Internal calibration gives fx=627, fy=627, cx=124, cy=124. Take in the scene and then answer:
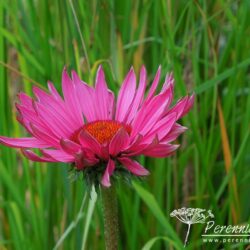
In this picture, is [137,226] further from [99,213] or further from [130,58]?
[130,58]

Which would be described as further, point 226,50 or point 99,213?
point 226,50

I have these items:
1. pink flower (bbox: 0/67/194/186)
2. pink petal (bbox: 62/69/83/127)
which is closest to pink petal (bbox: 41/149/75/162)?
pink flower (bbox: 0/67/194/186)

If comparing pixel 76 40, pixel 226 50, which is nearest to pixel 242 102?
pixel 226 50

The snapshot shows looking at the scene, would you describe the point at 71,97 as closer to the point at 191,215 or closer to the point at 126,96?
the point at 126,96

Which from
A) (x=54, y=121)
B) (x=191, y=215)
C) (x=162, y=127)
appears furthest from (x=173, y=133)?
(x=191, y=215)

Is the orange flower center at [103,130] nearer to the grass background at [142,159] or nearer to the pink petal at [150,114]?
the pink petal at [150,114]

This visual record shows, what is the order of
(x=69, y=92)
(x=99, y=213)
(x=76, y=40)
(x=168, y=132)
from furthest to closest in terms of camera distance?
1. (x=76, y=40)
2. (x=99, y=213)
3. (x=69, y=92)
4. (x=168, y=132)

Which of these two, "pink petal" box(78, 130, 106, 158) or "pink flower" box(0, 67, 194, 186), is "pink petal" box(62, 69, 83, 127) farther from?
"pink petal" box(78, 130, 106, 158)
